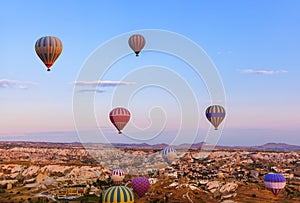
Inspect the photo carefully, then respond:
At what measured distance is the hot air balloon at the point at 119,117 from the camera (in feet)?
144

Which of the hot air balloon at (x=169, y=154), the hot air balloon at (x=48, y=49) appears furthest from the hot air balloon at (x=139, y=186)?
the hot air balloon at (x=169, y=154)

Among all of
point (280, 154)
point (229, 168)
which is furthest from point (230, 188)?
point (280, 154)

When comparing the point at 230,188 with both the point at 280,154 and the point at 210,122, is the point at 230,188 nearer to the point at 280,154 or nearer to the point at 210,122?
the point at 210,122

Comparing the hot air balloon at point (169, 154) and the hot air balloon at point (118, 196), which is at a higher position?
the hot air balloon at point (169, 154)

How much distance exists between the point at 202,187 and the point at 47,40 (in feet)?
100

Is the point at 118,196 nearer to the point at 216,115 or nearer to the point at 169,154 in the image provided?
the point at 216,115

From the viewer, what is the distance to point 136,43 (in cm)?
4341

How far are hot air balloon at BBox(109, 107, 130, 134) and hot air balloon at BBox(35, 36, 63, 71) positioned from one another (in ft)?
33.1

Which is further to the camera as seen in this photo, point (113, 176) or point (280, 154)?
point (280, 154)

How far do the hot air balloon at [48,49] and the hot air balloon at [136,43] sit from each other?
9324 mm

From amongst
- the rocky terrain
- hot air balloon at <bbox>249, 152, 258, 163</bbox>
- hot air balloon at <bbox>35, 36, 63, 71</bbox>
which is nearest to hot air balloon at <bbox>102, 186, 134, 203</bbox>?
the rocky terrain

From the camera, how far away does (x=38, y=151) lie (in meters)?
114

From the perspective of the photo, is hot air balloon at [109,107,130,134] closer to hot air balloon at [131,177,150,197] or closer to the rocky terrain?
hot air balloon at [131,177,150,197]

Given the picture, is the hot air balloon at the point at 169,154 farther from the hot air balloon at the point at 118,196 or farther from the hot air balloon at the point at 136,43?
the hot air balloon at the point at 118,196
